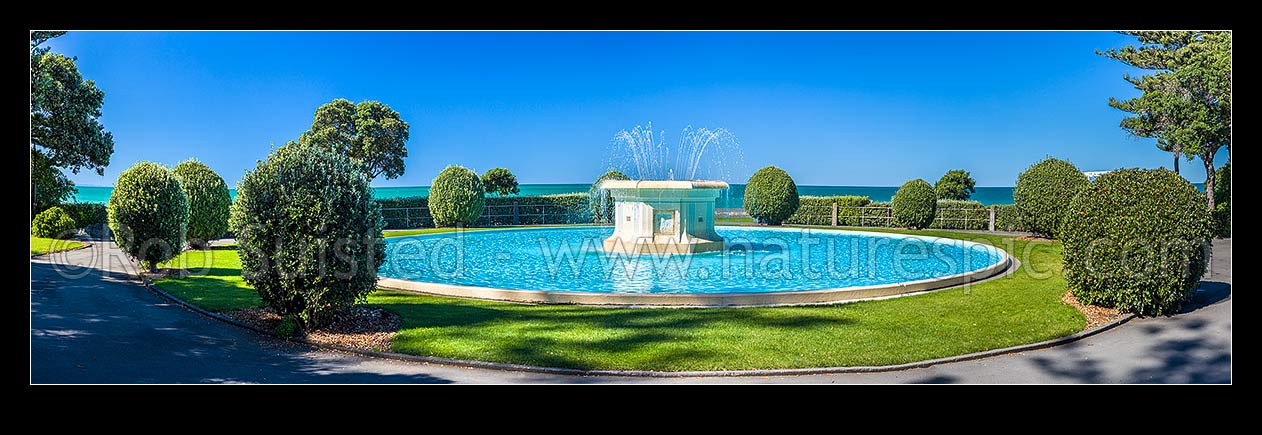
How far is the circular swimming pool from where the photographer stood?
1184 cm

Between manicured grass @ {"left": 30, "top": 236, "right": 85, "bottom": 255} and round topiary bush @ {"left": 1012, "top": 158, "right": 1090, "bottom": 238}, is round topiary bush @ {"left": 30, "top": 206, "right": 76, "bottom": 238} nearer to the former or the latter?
manicured grass @ {"left": 30, "top": 236, "right": 85, "bottom": 255}

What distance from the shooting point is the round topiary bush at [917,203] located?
28.8 m

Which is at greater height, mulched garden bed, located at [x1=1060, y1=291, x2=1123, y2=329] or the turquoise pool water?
the turquoise pool water

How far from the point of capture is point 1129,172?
37.4ft

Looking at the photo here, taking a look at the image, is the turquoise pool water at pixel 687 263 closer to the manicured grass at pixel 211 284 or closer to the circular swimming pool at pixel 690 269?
the circular swimming pool at pixel 690 269

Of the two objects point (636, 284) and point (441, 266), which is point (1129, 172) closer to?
point (636, 284)

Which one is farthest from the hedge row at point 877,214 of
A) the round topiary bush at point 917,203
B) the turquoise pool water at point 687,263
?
the turquoise pool water at point 687,263

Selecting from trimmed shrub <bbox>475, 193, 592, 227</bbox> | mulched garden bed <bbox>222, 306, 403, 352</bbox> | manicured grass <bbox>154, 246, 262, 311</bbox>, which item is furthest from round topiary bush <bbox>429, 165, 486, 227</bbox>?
mulched garden bed <bbox>222, 306, 403, 352</bbox>

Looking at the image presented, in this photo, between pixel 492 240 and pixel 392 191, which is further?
pixel 392 191

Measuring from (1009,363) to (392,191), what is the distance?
130 metres

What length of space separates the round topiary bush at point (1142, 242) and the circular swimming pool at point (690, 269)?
2.60 m

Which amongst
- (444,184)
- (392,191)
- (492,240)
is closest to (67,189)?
(444,184)

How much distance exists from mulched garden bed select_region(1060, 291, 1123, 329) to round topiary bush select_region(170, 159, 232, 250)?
19.2 m

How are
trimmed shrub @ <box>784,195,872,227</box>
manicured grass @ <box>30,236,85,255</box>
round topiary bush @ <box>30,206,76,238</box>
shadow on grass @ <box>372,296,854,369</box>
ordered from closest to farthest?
shadow on grass @ <box>372,296,854,369</box> < manicured grass @ <box>30,236,85,255</box> < round topiary bush @ <box>30,206,76,238</box> < trimmed shrub @ <box>784,195,872,227</box>
